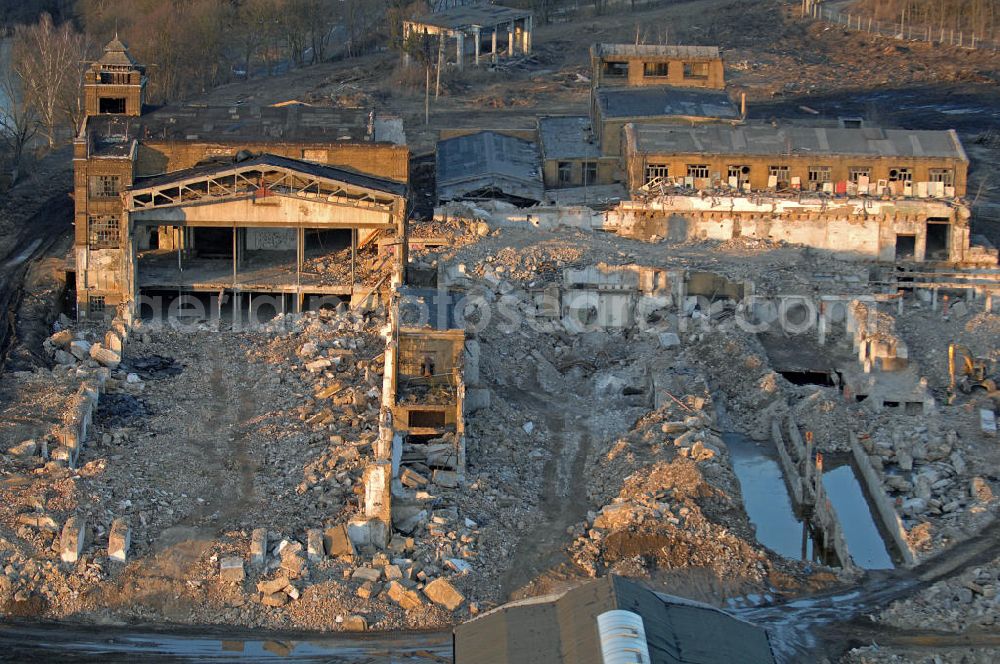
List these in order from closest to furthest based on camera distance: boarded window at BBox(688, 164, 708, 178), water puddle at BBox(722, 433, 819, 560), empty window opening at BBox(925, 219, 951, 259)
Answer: water puddle at BBox(722, 433, 819, 560), empty window opening at BBox(925, 219, 951, 259), boarded window at BBox(688, 164, 708, 178)

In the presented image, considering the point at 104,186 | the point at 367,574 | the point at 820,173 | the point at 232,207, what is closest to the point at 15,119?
the point at 104,186

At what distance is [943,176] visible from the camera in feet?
196

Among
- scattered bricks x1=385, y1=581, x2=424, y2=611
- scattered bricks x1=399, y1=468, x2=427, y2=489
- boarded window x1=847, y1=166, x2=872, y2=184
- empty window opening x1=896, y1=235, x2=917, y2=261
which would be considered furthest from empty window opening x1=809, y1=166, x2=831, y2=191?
scattered bricks x1=385, y1=581, x2=424, y2=611

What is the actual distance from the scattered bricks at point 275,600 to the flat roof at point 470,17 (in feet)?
166

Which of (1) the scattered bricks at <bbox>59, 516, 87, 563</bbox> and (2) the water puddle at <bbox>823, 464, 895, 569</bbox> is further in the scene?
(2) the water puddle at <bbox>823, 464, 895, 569</bbox>

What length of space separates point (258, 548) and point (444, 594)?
3661 millimetres

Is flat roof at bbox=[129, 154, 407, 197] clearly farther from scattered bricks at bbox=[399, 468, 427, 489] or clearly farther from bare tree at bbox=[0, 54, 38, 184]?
scattered bricks at bbox=[399, 468, 427, 489]

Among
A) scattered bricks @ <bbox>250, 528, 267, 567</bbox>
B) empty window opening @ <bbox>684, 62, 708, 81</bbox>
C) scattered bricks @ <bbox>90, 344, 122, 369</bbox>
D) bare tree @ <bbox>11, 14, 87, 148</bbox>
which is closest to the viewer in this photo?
scattered bricks @ <bbox>250, 528, 267, 567</bbox>

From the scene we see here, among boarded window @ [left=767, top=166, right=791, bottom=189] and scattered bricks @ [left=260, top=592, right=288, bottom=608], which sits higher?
boarded window @ [left=767, top=166, right=791, bottom=189]

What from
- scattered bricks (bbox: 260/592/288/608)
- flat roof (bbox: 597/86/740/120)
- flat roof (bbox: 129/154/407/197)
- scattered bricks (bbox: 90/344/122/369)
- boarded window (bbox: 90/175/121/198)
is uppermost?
flat roof (bbox: 597/86/740/120)

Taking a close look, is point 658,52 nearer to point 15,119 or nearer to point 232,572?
point 15,119

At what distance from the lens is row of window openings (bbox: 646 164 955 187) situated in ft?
196

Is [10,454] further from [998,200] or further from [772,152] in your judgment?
[998,200]

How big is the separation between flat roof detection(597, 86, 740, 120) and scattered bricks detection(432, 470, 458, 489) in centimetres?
2603
